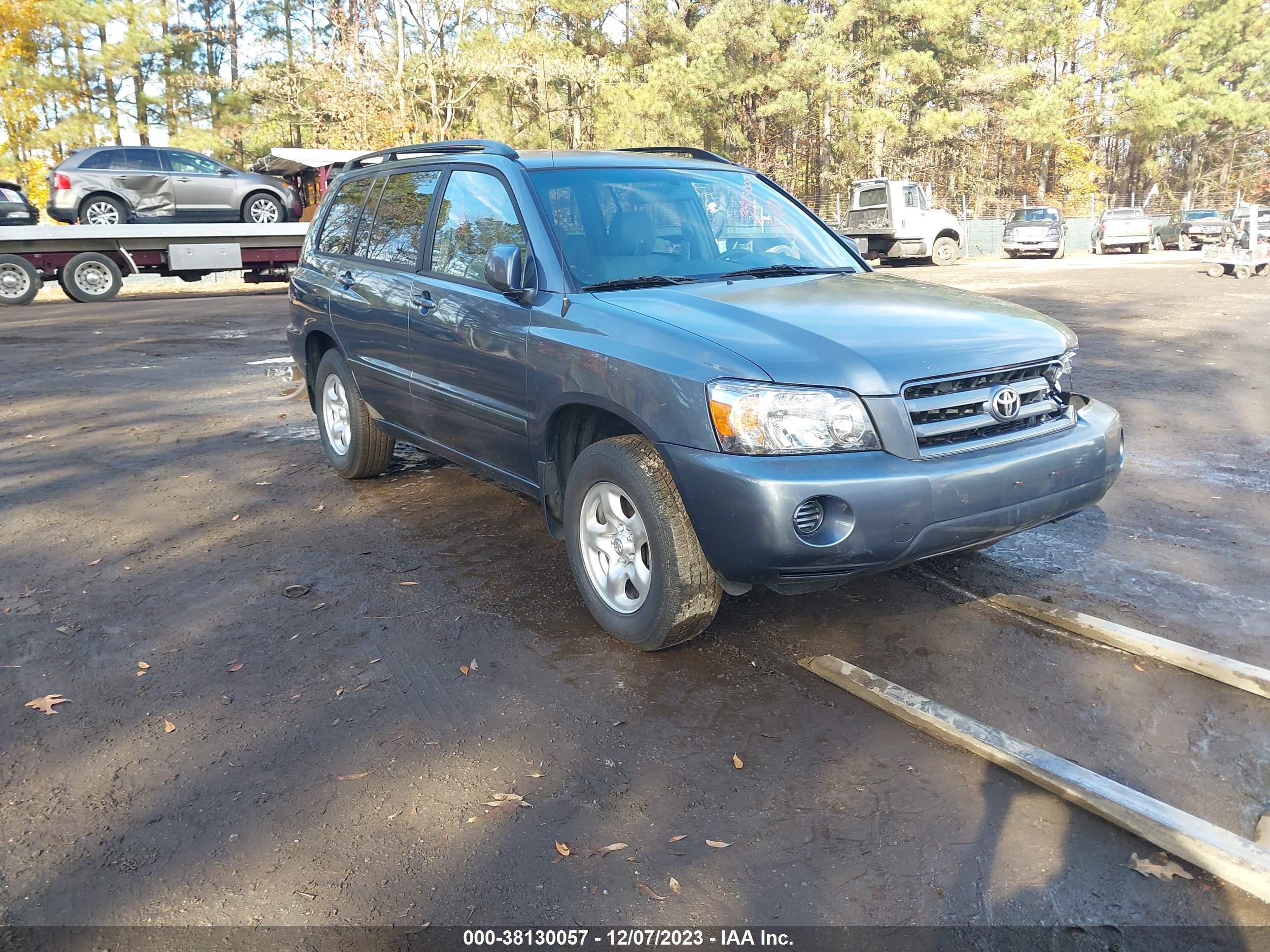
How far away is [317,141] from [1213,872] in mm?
38503

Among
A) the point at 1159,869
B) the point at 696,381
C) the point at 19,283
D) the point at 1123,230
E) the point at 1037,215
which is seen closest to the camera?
the point at 1159,869

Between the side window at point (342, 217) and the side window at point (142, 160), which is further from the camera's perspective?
the side window at point (142, 160)

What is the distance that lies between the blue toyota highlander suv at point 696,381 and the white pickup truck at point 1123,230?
3510 centimetres

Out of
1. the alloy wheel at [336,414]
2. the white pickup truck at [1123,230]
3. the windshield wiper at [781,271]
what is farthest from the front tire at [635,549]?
the white pickup truck at [1123,230]

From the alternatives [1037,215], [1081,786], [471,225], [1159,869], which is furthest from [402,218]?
[1037,215]

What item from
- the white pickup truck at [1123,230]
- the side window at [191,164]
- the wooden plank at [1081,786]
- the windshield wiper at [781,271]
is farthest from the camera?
the white pickup truck at [1123,230]

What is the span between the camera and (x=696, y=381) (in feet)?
10.7

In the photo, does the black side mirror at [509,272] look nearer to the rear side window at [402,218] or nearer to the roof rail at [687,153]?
the rear side window at [402,218]

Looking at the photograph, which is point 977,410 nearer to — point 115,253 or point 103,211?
point 115,253

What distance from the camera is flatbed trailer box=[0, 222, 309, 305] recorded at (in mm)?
16906

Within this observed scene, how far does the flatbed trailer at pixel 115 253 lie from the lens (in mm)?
16906

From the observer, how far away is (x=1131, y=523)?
5223 mm

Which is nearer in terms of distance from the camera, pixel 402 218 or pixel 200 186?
pixel 402 218

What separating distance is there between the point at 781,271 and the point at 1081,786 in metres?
2.50
